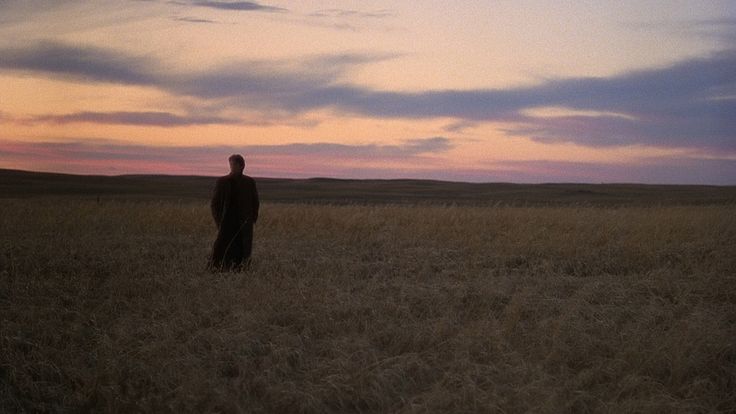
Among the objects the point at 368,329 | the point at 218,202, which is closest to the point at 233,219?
the point at 218,202

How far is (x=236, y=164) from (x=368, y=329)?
14.8ft

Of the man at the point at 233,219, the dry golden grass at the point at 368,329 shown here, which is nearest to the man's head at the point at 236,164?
the man at the point at 233,219

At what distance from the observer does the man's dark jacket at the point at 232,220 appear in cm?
1022

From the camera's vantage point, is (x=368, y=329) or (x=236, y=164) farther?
(x=236, y=164)

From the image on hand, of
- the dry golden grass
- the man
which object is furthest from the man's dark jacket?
the dry golden grass

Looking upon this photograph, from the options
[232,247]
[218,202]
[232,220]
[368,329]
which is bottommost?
[368,329]

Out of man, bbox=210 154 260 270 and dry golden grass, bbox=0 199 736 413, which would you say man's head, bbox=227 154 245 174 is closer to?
man, bbox=210 154 260 270

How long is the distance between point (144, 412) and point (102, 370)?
749 millimetres

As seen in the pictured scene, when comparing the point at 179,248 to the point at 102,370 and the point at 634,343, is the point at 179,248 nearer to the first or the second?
the point at 102,370

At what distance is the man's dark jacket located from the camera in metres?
10.2

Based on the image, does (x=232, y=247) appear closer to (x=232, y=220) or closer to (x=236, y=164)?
(x=232, y=220)

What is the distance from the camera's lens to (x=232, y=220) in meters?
10.3

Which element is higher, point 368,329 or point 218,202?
point 218,202

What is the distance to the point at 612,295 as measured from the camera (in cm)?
838
